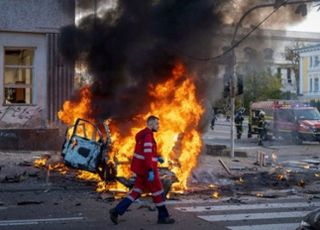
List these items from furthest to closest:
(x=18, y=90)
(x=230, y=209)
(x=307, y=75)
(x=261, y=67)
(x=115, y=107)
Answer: (x=307, y=75) → (x=18, y=90) → (x=261, y=67) → (x=115, y=107) → (x=230, y=209)

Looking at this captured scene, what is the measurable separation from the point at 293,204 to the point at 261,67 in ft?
17.8

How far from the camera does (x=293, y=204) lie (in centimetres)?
1091

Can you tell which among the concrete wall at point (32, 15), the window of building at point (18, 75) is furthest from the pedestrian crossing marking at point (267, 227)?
the window of building at point (18, 75)

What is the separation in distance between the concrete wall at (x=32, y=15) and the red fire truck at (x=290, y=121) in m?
14.3

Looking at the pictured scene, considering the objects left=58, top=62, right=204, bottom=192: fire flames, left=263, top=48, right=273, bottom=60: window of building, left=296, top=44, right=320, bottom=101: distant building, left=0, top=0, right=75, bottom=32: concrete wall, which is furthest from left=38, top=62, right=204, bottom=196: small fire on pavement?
left=296, top=44, right=320, bottom=101: distant building

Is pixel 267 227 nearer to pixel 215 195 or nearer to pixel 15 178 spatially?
pixel 215 195

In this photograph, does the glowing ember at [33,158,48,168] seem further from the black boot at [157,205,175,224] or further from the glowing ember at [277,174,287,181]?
the black boot at [157,205,175,224]

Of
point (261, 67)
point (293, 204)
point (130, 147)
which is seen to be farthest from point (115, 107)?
point (293, 204)

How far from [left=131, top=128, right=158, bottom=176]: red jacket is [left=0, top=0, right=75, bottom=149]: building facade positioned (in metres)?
10.3

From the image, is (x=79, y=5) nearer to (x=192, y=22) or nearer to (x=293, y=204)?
(x=192, y=22)

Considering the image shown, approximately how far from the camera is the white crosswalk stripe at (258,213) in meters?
8.70

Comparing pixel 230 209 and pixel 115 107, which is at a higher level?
pixel 115 107

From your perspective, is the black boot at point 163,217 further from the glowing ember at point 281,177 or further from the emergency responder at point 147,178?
the glowing ember at point 281,177

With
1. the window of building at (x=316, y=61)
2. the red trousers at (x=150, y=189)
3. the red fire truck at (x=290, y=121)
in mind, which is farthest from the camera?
the window of building at (x=316, y=61)
